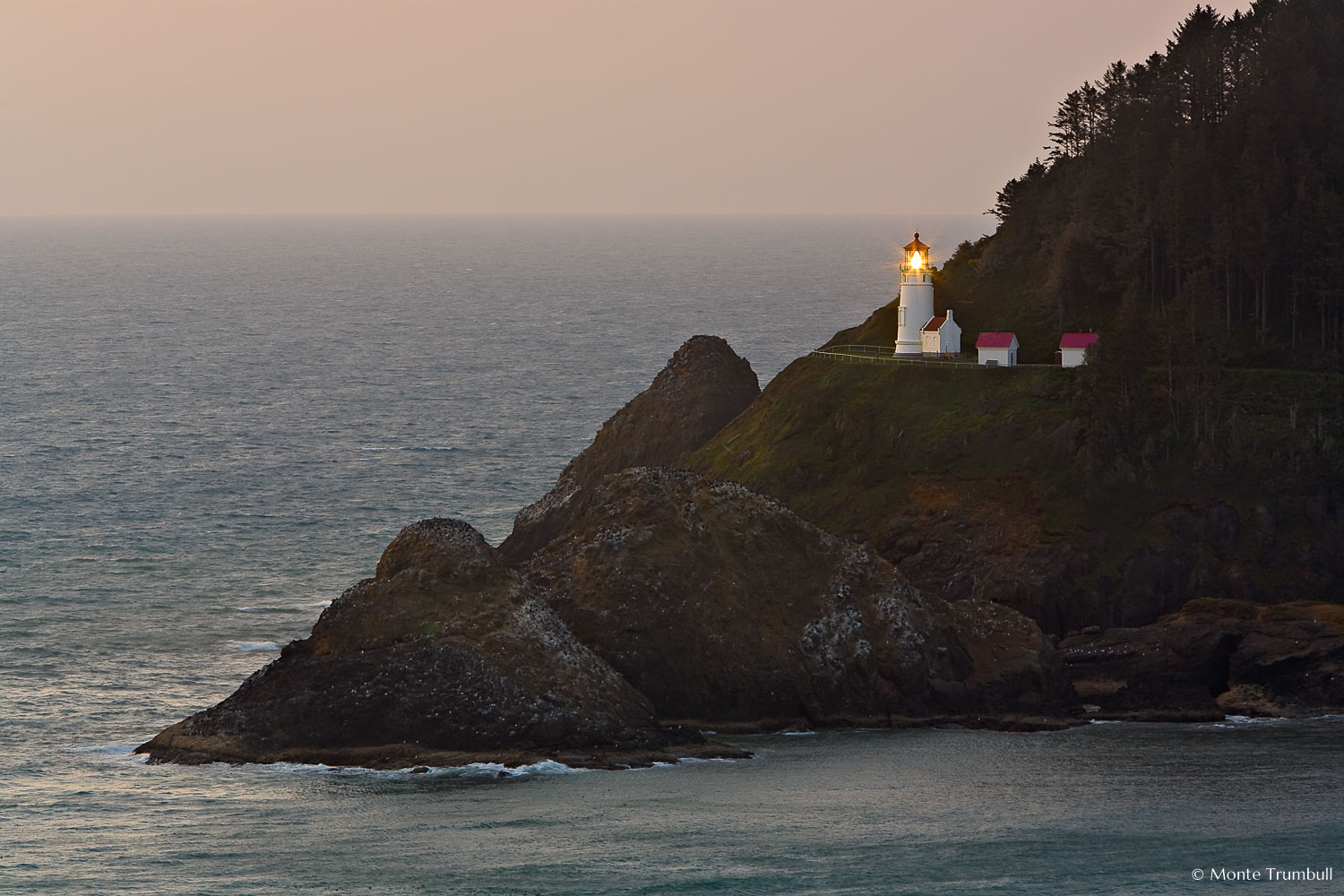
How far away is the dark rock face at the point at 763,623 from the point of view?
73.8 meters

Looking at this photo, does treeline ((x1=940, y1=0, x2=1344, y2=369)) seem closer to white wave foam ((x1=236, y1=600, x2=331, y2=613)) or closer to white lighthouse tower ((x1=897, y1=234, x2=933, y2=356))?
white lighthouse tower ((x1=897, y1=234, x2=933, y2=356))

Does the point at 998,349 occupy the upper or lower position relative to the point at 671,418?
upper

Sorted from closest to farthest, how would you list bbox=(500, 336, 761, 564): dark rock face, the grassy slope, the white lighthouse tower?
the grassy slope, the white lighthouse tower, bbox=(500, 336, 761, 564): dark rock face

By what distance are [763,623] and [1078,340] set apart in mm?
34337

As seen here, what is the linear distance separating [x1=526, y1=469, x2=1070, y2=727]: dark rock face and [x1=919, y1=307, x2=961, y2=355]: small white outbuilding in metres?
30.1

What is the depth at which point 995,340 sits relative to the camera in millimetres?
103312

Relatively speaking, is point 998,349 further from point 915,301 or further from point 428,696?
point 428,696

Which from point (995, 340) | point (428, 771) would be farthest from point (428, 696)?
point (995, 340)

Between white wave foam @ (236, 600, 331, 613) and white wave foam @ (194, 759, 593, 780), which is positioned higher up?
white wave foam @ (236, 600, 331, 613)

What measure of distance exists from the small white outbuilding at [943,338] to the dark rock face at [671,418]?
12.8 m

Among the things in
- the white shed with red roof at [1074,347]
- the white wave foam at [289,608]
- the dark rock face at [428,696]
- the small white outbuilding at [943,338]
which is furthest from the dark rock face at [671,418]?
the dark rock face at [428,696]

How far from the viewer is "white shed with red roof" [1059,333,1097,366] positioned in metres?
99.6

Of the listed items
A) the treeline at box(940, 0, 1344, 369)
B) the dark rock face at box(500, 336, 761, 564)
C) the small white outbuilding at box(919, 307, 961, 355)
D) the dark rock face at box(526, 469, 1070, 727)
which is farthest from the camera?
the dark rock face at box(500, 336, 761, 564)

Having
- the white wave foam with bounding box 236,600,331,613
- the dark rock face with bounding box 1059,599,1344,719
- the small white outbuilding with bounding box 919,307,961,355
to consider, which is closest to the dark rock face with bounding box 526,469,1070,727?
the dark rock face with bounding box 1059,599,1344,719
